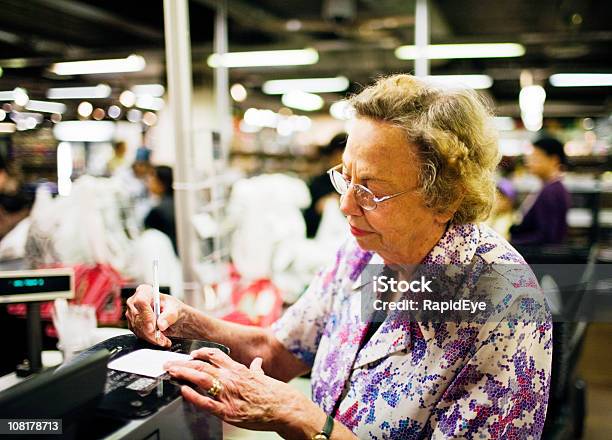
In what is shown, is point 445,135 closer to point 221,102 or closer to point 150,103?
point 221,102

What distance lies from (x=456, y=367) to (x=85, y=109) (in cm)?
122

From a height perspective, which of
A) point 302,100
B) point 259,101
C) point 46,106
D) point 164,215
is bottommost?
point 164,215

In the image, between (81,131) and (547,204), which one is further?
(547,204)

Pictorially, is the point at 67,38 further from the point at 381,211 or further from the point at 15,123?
the point at 381,211

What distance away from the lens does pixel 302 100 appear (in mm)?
12523

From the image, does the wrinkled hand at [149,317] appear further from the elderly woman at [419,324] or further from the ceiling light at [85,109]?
the ceiling light at [85,109]

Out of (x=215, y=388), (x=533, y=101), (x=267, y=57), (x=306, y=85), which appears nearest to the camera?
(x=215, y=388)

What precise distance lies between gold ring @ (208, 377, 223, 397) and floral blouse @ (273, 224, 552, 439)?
39 cm

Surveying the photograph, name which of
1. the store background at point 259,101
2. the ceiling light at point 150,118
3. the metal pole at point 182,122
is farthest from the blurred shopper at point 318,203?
the metal pole at point 182,122

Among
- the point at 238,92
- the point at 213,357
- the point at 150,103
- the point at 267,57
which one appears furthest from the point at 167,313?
the point at 238,92

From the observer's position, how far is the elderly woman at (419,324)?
1.05m

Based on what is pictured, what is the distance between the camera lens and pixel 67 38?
179cm

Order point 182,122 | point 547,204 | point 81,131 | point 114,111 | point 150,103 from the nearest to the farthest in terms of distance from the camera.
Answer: point 81,131 < point 182,122 < point 114,111 < point 547,204 < point 150,103

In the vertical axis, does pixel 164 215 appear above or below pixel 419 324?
above
